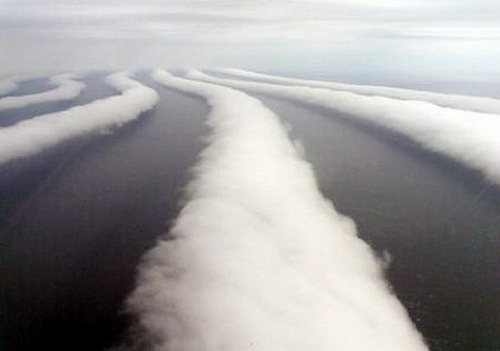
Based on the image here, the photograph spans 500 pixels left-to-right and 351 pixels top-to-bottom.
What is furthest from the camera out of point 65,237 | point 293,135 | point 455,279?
point 293,135

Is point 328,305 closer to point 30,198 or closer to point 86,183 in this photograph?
point 30,198

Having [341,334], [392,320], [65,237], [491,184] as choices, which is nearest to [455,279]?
[392,320]

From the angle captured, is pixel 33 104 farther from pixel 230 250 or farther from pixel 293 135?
pixel 230 250

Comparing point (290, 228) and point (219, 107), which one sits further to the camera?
point (219, 107)

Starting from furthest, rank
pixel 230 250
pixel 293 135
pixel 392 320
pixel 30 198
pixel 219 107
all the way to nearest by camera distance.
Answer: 1. pixel 219 107
2. pixel 293 135
3. pixel 30 198
4. pixel 230 250
5. pixel 392 320

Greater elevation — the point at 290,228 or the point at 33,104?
the point at 290,228

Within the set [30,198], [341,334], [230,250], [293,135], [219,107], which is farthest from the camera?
[219,107]

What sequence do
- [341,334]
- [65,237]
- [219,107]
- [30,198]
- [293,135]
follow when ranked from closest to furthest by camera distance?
[341,334]
[65,237]
[30,198]
[293,135]
[219,107]

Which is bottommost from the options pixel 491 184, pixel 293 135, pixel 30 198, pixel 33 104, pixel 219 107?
pixel 33 104

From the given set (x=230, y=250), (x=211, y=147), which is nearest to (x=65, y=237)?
(x=230, y=250)
